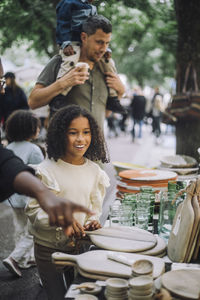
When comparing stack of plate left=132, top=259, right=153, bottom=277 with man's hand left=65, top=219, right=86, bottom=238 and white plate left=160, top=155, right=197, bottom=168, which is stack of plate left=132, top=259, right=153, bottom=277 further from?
white plate left=160, top=155, right=197, bottom=168

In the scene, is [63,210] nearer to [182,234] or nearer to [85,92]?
[182,234]

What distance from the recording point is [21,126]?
4.01 m

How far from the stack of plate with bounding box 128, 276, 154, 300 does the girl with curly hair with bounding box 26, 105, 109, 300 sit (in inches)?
32.8

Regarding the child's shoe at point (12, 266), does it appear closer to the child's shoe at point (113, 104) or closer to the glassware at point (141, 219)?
the child's shoe at point (113, 104)

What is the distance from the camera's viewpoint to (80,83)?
10.0 ft

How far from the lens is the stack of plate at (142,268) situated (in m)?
1.50

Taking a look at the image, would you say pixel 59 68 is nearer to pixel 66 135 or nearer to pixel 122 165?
pixel 66 135

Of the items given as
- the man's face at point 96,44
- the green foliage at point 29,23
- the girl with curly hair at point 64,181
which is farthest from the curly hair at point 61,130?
the green foliage at point 29,23

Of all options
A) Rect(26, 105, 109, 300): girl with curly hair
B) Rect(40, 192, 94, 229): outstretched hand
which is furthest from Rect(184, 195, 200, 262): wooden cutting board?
Rect(40, 192, 94, 229): outstretched hand

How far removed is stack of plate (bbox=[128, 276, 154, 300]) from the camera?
1389 millimetres

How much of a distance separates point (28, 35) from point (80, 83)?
193 inches

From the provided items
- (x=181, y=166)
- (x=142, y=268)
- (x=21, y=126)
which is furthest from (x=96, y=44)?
(x=142, y=268)

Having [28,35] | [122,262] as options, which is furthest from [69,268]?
[28,35]

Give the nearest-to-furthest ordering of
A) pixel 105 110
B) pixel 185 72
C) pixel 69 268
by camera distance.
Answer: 1. pixel 69 268
2. pixel 105 110
3. pixel 185 72
